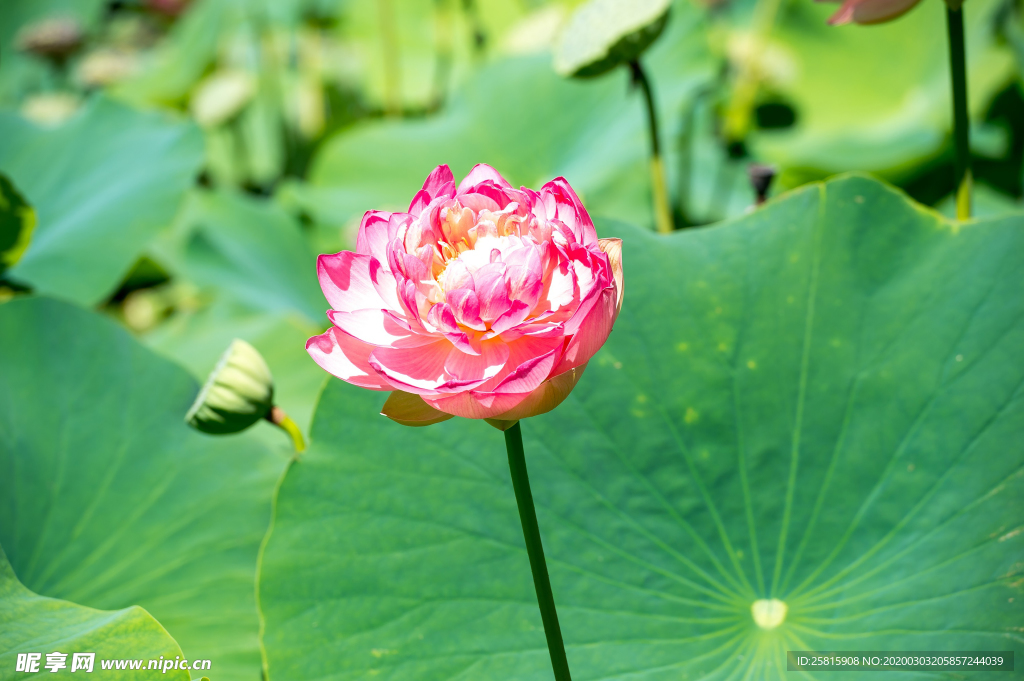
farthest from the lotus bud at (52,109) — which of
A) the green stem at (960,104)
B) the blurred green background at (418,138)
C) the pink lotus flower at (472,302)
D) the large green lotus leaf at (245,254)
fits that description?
the green stem at (960,104)

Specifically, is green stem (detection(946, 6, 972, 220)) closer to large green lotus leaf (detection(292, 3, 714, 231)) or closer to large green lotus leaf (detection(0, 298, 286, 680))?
large green lotus leaf (detection(292, 3, 714, 231))

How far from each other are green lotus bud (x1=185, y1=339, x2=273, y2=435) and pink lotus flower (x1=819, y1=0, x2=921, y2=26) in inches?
26.0

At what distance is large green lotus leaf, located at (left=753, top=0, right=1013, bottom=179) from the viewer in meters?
1.51

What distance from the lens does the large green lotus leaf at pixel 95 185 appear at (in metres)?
1.17

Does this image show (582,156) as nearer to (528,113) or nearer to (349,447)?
(528,113)

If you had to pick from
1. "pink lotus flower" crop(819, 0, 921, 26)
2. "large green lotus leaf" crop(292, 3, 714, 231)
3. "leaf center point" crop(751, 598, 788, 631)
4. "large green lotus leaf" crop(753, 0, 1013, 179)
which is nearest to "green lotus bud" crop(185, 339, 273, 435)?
"leaf center point" crop(751, 598, 788, 631)

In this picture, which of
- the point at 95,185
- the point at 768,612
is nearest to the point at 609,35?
the point at 768,612

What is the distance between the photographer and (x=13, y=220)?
98cm

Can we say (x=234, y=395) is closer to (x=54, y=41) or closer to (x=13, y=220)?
(x=13, y=220)

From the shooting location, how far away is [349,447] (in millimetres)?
708

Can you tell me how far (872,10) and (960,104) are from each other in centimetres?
14

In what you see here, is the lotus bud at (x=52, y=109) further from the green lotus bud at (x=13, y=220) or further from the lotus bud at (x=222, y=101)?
the green lotus bud at (x=13, y=220)

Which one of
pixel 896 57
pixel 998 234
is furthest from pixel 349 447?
pixel 896 57

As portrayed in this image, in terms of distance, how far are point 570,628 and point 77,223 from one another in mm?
1077
